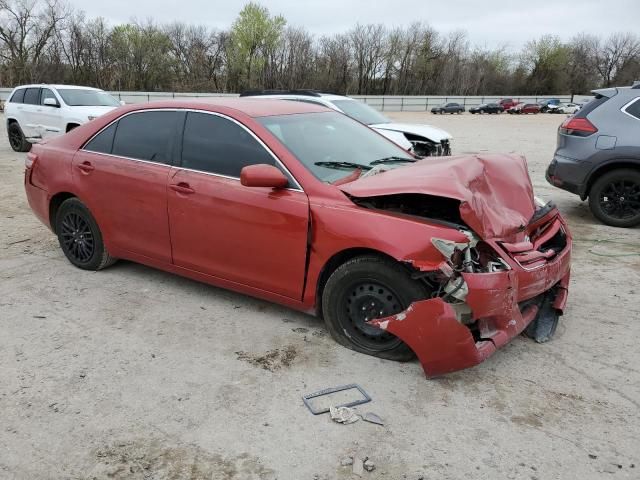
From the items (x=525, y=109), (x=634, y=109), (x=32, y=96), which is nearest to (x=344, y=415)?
(x=634, y=109)

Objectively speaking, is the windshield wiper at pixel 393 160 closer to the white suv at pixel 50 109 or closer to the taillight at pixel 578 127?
the taillight at pixel 578 127

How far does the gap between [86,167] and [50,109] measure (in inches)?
363

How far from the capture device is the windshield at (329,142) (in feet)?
12.9

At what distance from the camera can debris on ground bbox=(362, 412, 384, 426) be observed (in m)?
2.94

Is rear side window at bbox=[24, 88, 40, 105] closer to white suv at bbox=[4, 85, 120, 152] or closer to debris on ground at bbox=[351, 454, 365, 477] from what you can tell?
white suv at bbox=[4, 85, 120, 152]

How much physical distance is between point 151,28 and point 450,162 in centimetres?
7339

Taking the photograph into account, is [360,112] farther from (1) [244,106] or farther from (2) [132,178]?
(2) [132,178]

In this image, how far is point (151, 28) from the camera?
68.8 meters

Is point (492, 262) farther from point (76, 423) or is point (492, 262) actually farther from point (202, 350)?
point (76, 423)

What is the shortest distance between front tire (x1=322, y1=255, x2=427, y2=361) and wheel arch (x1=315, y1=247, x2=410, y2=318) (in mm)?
39

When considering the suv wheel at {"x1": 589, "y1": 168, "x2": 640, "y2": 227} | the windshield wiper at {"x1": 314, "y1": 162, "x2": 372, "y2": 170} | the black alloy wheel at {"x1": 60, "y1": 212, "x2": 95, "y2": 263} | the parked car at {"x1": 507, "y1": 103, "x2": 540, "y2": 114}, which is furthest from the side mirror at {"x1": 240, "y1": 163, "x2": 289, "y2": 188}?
the parked car at {"x1": 507, "y1": 103, "x2": 540, "y2": 114}

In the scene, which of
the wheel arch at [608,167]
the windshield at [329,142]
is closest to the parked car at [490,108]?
the wheel arch at [608,167]

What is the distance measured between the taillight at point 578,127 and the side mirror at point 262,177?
5.02 m

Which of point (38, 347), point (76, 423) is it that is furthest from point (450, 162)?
point (38, 347)
